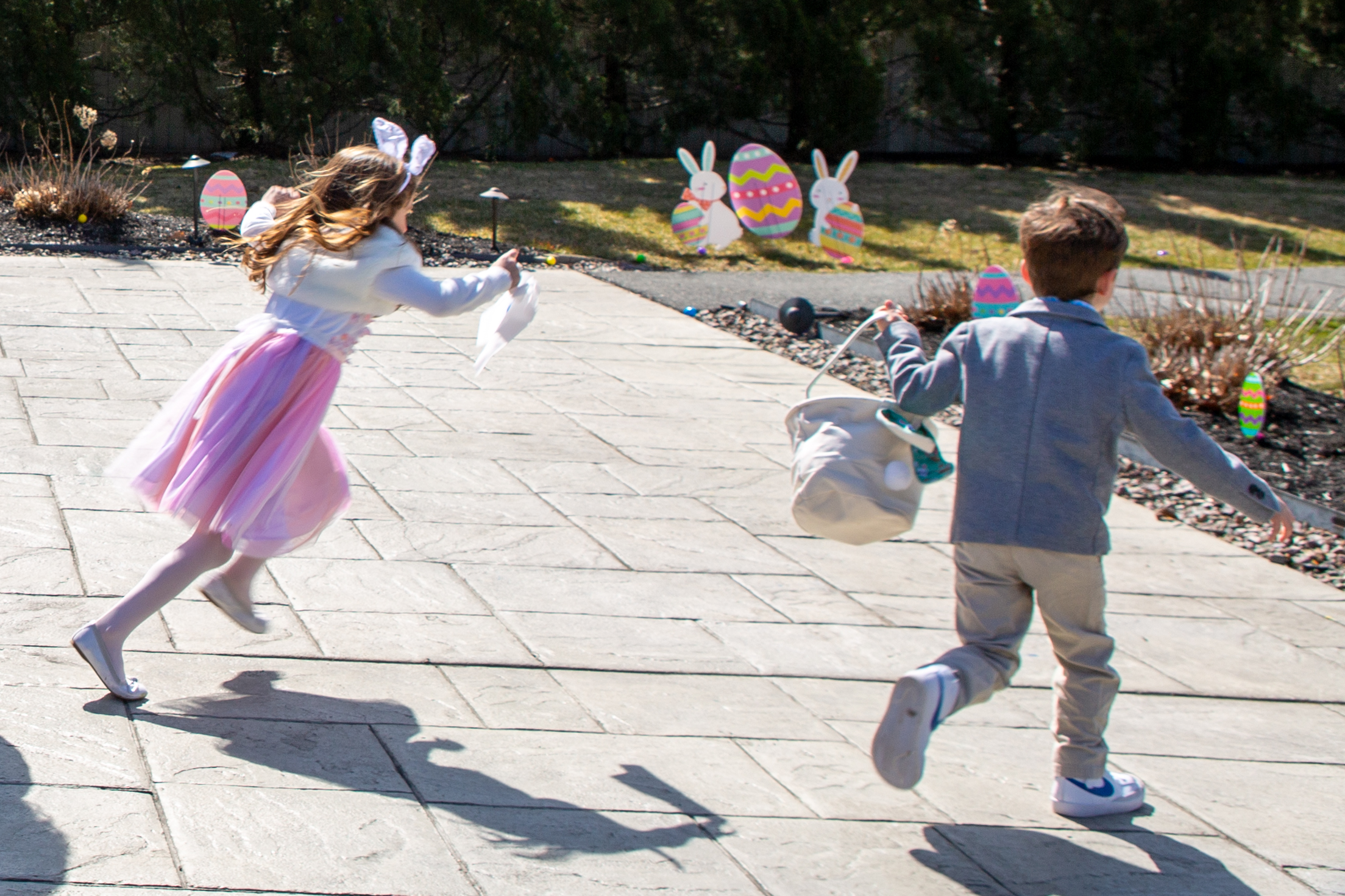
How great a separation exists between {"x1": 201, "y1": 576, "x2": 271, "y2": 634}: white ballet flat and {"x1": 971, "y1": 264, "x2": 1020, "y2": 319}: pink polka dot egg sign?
4.83m

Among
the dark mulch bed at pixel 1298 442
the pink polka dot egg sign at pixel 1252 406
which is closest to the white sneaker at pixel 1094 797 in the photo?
the dark mulch bed at pixel 1298 442

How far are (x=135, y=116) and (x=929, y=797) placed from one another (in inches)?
573

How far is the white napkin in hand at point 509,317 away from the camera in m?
3.42

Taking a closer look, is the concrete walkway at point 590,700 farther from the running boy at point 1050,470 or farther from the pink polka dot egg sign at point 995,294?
the pink polka dot egg sign at point 995,294

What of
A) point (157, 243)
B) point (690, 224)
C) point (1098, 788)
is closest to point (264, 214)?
point (1098, 788)

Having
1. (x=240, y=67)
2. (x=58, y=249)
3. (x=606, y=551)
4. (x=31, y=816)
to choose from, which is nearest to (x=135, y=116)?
(x=240, y=67)

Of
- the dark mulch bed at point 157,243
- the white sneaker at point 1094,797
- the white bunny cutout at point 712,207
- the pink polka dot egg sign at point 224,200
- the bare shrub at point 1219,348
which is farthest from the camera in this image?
the white bunny cutout at point 712,207

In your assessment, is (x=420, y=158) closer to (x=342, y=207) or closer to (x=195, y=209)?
(x=342, y=207)

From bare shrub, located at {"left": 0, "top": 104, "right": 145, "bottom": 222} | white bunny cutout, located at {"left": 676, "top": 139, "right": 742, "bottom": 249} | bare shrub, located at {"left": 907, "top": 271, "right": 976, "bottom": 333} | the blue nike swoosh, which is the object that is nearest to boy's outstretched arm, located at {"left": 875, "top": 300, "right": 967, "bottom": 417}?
the blue nike swoosh

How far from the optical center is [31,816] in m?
2.57

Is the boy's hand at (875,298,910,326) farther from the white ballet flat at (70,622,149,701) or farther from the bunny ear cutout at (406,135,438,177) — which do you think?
the white ballet flat at (70,622,149,701)

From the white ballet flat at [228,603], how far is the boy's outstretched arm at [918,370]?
168 cm

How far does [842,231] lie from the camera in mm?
11852

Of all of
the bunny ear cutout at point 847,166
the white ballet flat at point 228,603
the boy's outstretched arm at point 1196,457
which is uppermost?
the bunny ear cutout at point 847,166
